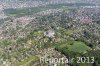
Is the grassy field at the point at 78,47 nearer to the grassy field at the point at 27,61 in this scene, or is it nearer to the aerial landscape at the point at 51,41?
the aerial landscape at the point at 51,41

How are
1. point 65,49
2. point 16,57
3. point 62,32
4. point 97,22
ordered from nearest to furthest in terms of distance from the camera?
point 16,57 → point 65,49 → point 62,32 → point 97,22

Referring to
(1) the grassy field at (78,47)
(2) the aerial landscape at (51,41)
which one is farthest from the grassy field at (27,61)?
(1) the grassy field at (78,47)

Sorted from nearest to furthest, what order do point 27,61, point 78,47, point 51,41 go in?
1. point 27,61
2. point 78,47
3. point 51,41

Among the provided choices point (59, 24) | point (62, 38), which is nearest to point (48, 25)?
point (59, 24)

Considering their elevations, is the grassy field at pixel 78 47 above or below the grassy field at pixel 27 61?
below

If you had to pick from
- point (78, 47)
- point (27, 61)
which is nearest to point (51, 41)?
point (78, 47)

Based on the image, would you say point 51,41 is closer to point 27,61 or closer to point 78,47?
point 78,47

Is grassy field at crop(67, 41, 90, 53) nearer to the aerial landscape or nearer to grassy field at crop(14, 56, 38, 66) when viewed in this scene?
the aerial landscape

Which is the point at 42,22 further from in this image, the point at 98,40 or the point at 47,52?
the point at 47,52

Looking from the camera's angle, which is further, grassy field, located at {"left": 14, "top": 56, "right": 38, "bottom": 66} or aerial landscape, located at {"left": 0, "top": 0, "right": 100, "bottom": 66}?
aerial landscape, located at {"left": 0, "top": 0, "right": 100, "bottom": 66}

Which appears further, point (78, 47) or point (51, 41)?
point (51, 41)

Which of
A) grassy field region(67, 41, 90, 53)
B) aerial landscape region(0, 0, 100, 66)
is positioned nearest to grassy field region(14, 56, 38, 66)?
aerial landscape region(0, 0, 100, 66)
